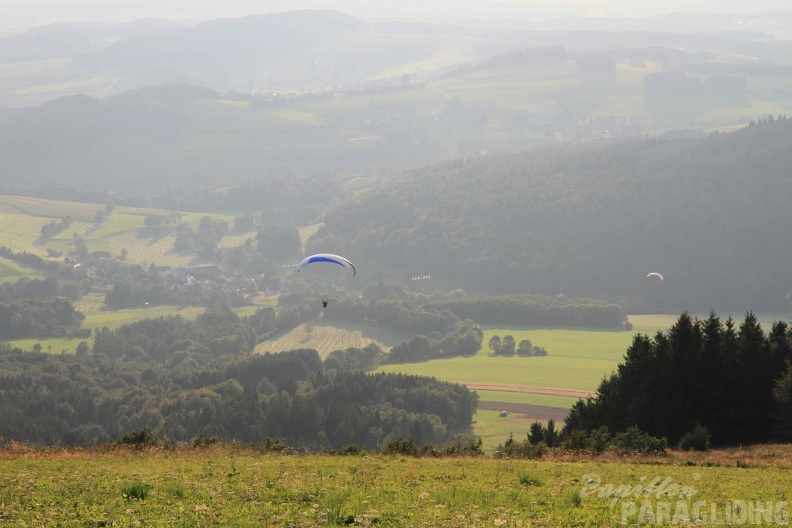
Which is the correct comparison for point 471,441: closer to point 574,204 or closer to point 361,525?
point 361,525

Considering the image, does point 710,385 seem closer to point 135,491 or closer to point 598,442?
point 598,442

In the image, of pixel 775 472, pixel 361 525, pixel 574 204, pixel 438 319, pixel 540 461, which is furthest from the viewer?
pixel 574 204

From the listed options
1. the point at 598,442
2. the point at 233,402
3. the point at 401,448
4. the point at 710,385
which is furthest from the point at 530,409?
the point at 401,448

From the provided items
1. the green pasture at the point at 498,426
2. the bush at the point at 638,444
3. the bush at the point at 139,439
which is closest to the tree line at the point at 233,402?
the green pasture at the point at 498,426

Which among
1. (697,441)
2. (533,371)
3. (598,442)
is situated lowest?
(598,442)

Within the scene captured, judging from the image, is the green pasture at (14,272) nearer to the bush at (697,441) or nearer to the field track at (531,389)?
the field track at (531,389)

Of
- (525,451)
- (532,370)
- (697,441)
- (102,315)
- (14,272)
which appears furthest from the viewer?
(14,272)

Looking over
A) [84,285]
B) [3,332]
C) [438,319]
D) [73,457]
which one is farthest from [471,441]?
[84,285]

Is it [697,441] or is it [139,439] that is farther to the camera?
[697,441]

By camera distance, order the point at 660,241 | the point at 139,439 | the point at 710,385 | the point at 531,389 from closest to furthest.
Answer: the point at 139,439, the point at 710,385, the point at 531,389, the point at 660,241

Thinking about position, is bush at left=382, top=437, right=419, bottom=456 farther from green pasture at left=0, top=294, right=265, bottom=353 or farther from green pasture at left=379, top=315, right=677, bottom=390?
green pasture at left=0, top=294, right=265, bottom=353
